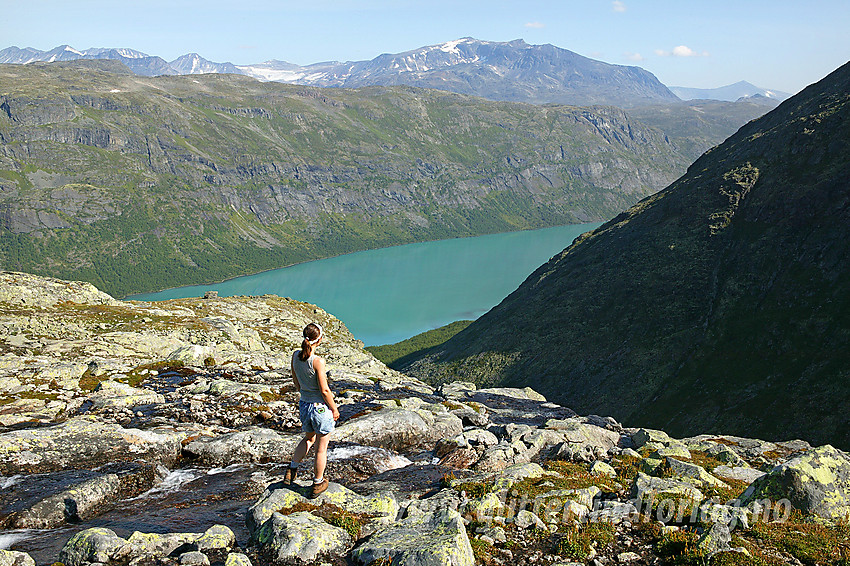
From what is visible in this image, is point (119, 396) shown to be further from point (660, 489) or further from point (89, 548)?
point (660, 489)

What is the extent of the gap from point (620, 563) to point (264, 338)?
226 ft

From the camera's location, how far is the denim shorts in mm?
16875

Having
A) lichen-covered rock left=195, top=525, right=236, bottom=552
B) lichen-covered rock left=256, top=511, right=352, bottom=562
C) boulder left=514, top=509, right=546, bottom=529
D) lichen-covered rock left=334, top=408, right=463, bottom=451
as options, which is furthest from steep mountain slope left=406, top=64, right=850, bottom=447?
lichen-covered rock left=195, top=525, right=236, bottom=552

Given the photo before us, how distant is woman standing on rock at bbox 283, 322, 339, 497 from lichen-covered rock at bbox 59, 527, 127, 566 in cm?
544

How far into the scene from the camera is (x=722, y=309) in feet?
305

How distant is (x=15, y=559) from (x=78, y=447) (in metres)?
9.83

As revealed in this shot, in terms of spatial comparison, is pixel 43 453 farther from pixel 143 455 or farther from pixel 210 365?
pixel 210 365

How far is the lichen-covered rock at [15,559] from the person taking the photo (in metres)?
12.6

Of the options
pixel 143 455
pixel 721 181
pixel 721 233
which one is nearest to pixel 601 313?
pixel 721 233

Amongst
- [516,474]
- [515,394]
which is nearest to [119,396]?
[516,474]

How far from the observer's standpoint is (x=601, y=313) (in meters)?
114

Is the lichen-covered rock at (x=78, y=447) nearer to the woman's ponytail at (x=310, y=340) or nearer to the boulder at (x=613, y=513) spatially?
the woman's ponytail at (x=310, y=340)

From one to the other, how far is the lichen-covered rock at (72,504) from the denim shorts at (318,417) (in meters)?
7.53

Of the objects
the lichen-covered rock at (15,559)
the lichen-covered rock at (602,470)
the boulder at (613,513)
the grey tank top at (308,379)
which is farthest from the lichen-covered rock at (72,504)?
the lichen-covered rock at (602,470)
